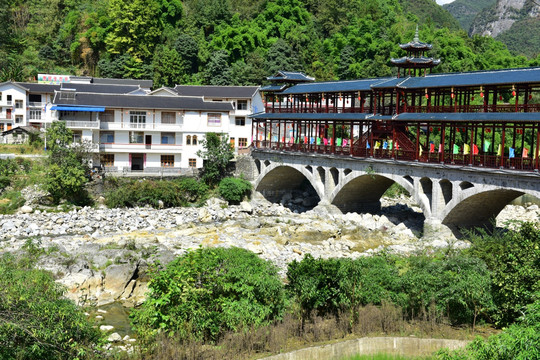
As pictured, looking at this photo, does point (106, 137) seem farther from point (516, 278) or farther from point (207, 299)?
point (516, 278)

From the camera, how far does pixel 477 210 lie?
35.4 meters

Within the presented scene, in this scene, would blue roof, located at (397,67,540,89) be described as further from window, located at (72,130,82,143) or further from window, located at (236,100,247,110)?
window, located at (72,130,82,143)

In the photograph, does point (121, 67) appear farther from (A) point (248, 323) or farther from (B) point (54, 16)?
(A) point (248, 323)

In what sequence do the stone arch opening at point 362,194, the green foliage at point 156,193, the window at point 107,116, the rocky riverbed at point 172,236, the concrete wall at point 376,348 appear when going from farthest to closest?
the window at point 107,116 → the green foliage at point 156,193 → the stone arch opening at point 362,194 → the rocky riverbed at point 172,236 → the concrete wall at point 376,348

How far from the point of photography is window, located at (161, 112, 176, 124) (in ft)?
175

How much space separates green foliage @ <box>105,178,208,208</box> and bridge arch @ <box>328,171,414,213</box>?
472 inches

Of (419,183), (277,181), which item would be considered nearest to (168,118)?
(277,181)

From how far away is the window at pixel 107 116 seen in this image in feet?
171

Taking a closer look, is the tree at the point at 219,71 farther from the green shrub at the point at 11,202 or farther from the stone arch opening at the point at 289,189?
the green shrub at the point at 11,202

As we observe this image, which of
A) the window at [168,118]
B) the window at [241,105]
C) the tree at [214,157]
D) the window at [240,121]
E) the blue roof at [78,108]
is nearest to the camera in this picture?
the blue roof at [78,108]

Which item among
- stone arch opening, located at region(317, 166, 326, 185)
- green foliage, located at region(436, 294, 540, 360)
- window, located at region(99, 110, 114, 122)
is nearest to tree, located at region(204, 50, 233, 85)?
window, located at region(99, 110, 114, 122)

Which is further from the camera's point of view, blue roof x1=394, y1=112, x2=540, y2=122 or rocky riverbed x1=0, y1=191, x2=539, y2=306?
blue roof x1=394, y1=112, x2=540, y2=122

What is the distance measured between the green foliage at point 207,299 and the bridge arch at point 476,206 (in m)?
16.5

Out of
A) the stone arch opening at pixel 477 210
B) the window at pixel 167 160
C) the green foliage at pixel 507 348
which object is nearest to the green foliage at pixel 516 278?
the green foliage at pixel 507 348
